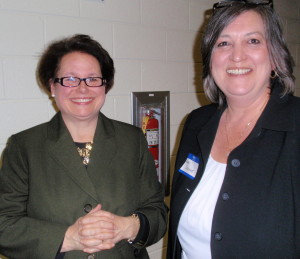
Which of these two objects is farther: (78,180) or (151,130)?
(151,130)

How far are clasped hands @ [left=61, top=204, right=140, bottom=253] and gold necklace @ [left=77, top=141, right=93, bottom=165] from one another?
253 millimetres

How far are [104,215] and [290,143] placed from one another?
804mm

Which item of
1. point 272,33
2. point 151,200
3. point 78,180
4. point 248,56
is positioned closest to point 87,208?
point 78,180

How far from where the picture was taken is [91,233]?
1139 millimetres

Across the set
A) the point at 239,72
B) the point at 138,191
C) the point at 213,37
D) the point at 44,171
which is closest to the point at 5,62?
the point at 44,171

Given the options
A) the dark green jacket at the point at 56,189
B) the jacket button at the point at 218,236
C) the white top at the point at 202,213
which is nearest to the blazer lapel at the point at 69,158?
the dark green jacket at the point at 56,189

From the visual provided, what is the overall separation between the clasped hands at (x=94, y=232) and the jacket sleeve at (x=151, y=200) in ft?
0.64

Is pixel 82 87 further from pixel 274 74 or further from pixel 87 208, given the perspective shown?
pixel 274 74

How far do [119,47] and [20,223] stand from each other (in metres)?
1.27

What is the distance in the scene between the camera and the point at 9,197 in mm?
1229

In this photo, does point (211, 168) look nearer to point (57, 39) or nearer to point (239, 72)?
point (239, 72)

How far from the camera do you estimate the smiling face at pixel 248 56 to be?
1196mm

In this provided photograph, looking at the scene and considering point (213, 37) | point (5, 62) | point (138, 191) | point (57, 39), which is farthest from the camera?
point (57, 39)

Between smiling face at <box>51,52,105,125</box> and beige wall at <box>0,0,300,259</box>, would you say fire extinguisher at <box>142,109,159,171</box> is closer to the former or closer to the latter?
beige wall at <box>0,0,300,259</box>
